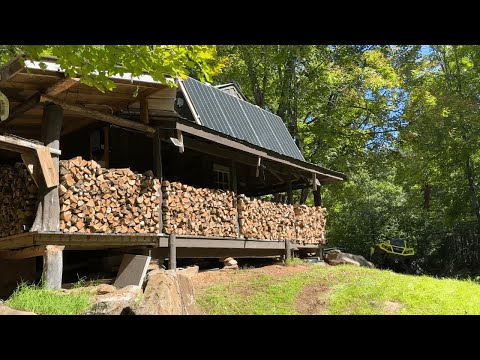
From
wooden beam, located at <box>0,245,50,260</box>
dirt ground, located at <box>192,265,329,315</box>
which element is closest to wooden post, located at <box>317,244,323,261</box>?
dirt ground, located at <box>192,265,329,315</box>

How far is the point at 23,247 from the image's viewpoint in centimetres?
943

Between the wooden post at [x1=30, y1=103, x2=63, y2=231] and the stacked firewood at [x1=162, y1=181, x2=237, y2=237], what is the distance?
2822mm

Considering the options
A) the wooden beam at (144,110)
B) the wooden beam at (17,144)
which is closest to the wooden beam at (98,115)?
the wooden beam at (144,110)

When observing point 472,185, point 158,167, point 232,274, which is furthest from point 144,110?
point 472,185

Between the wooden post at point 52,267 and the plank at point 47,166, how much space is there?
112cm

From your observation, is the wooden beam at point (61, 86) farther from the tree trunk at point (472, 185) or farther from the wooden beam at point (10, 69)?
the tree trunk at point (472, 185)

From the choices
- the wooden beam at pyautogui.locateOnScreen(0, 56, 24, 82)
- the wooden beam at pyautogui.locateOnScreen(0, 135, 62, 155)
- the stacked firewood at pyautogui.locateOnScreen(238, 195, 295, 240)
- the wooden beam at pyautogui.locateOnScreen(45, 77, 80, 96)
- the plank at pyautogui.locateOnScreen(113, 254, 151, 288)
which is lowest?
the plank at pyautogui.locateOnScreen(113, 254, 151, 288)

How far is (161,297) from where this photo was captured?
21.7 feet

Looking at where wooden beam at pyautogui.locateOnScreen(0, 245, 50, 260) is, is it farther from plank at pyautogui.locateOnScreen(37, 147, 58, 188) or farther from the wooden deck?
plank at pyautogui.locateOnScreen(37, 147, 58, 188)

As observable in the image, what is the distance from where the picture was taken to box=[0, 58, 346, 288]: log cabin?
854 cm

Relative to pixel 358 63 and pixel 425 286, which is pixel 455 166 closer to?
pixel 358 63

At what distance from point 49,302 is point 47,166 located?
8.68ft
